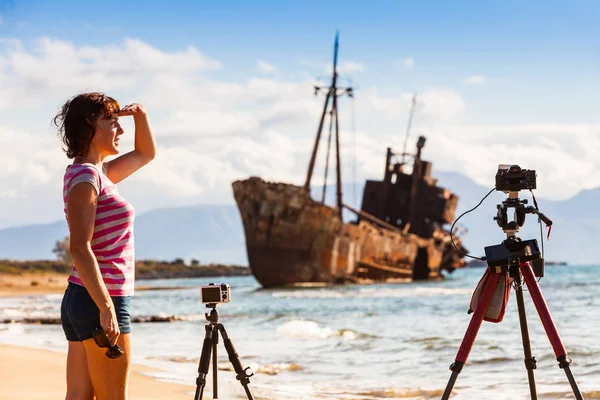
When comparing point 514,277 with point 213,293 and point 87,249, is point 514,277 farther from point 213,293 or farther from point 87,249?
point 87,249

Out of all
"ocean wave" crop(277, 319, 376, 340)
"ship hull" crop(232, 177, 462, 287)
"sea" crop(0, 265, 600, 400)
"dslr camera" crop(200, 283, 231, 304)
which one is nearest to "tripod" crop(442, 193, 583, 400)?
"dslr camera" crop(200, 283, 231, 304)

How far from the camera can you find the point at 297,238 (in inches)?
1619

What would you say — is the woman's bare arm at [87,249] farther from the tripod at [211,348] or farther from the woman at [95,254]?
the tripod at [211,348]

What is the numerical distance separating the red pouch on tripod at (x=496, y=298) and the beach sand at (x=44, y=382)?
11.1ft

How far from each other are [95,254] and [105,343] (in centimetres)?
33

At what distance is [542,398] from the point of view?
309 inches

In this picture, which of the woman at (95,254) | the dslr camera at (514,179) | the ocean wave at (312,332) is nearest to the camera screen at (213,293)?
the woman at (95,254)

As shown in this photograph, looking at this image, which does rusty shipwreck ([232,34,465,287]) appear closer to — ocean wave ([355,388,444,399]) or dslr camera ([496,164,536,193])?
ocean wave ([355,388,444,399])

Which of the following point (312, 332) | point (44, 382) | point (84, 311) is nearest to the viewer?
point (84, 311)

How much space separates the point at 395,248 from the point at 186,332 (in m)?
33.9

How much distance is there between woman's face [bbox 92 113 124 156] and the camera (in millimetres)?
3371

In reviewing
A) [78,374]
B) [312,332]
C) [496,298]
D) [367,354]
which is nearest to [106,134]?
[78,374]

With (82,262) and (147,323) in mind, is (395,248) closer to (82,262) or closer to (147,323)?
(147,323)

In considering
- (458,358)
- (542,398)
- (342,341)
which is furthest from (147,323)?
(458,358)
